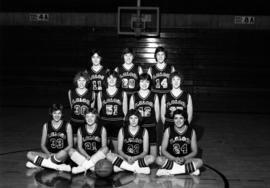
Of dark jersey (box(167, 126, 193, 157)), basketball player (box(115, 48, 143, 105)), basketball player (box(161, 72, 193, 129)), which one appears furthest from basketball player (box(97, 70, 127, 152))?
dark jersey (box(167, 126, 193, 157))

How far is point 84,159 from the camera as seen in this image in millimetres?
5465

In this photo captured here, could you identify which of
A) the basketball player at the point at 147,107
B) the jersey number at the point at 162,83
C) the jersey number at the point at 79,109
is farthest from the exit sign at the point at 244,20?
the jersey number at the point at 79,109

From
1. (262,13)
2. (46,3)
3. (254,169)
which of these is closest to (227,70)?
(262,13)

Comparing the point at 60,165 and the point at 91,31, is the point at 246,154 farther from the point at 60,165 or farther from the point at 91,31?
the point at 91,31

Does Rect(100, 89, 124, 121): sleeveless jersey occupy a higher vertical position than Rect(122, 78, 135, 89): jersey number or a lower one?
lower

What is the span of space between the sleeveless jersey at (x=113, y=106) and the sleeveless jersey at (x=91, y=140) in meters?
0.51

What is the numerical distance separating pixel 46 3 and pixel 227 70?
5.81m

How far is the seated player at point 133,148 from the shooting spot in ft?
17.8

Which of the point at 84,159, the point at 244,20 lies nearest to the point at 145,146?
the point at 84,159

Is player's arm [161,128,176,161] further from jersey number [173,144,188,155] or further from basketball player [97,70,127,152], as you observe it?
basketball player [97,70,127,152]

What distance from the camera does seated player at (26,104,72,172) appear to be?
5.47m

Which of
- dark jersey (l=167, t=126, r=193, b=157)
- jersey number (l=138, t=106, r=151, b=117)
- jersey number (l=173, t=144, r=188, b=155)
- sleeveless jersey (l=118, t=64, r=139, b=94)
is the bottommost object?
jersey number (l=173, t=144, r=188, b=155)

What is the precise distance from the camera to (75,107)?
621 cm

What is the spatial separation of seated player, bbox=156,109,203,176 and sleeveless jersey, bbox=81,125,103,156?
0.84 m
